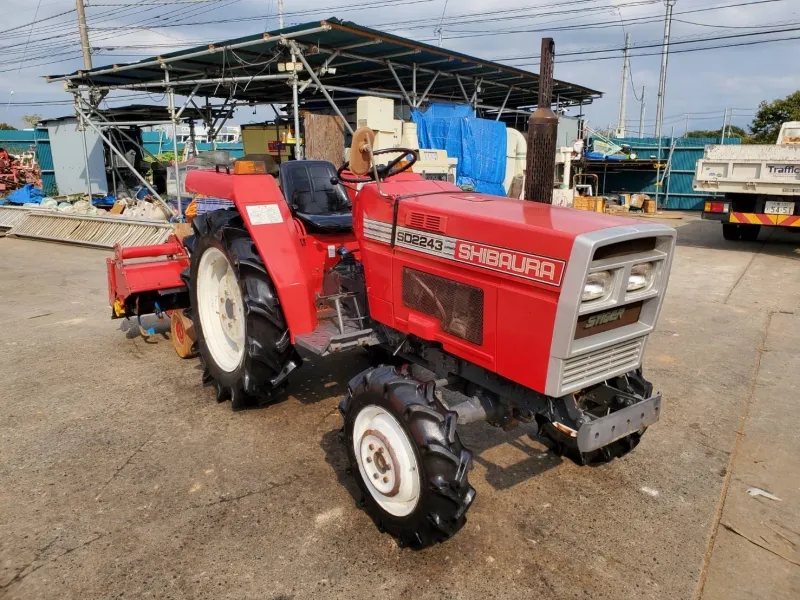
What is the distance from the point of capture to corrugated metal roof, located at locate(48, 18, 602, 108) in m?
9.27

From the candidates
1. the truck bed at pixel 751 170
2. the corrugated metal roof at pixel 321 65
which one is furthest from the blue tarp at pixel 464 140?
the truck bed at pixel 751 170

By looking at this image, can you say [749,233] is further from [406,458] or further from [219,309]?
[406,458]

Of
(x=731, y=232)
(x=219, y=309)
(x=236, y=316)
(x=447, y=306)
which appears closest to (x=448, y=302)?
(x=447, y=306)

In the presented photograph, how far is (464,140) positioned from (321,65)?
3396mm

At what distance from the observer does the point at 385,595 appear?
2240 millimetres

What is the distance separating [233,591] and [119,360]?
300 centimetres

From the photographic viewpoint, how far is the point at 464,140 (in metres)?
12.6

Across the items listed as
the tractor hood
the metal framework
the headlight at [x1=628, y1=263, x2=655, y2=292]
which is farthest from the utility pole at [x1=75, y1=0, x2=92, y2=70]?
the headlight at [x1=628, y1=263, x2=655, y2=292]

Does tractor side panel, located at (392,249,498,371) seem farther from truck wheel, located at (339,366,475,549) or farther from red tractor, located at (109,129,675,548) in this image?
truck wheel, located at (339,366,475,549)

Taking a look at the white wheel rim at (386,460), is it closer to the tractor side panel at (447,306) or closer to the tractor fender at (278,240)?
the tractor side panel at (447,306)

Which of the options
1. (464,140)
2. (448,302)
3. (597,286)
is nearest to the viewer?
(597,286)

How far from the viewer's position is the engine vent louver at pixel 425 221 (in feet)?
8.65

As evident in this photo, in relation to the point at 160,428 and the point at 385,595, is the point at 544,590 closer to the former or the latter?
the point at 385,595

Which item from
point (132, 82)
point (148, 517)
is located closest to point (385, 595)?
point (148, 517)
